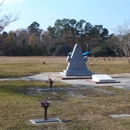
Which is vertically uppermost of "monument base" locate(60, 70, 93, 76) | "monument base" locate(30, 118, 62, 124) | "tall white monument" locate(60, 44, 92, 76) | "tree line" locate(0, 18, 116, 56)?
"tree line" locate(0, 18, 116, 56)

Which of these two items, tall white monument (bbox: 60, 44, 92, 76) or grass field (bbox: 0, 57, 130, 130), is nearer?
grass field (bbox: 0, 57, 130, 130)

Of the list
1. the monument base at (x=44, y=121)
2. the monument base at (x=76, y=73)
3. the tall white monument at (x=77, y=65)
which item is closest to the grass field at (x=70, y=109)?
→ the monument base at (x=44, y=121)

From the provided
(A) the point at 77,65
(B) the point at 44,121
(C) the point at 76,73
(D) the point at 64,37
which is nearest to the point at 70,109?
(B) the point at 44,121

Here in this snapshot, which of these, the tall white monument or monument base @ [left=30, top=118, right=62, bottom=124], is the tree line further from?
monument base @ [left=30, top=118, right=62, bottom=124]

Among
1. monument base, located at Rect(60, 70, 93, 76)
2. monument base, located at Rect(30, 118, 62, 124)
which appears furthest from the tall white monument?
monument base, located at Rect(30, 118, 62, 124)

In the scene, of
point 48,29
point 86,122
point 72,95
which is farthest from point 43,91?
point 48,29

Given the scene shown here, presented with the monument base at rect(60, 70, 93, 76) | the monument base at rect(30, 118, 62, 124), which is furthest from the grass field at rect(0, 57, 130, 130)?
the monument base at rect(60, 70, 93, 76)

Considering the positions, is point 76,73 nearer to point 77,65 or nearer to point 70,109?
point 77,65

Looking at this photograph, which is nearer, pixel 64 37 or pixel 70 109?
pixel 70 109

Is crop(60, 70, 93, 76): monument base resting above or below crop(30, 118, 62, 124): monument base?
above

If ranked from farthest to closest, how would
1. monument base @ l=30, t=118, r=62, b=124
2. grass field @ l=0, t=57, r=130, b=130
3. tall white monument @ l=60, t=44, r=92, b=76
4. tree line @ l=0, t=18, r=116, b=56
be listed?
tree line @ l=0, t=18, r=116, b=56 < tall white monument @ l=60, t=44, r=92, b=76 < monument base @ l=30, t=118, r=62, b=124 < grass field @ l=0, t=57, r=130, b=130

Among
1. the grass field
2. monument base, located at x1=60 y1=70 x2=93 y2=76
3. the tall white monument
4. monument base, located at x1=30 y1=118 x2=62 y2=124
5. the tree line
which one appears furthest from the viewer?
the tree line

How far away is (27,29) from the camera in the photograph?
94125 millimetres

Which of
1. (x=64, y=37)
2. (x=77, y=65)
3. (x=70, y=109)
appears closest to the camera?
(x=70, y=109)
